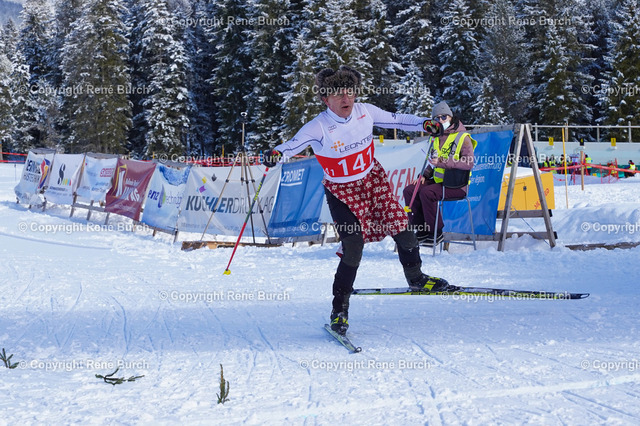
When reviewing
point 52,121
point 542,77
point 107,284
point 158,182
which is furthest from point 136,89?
point 107,284

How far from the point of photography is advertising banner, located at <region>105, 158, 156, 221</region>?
46.7ft

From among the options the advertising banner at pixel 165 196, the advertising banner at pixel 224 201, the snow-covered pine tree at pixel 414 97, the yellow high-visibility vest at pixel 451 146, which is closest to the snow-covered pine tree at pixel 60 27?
the snow-covered pine tree at pixel 414 97

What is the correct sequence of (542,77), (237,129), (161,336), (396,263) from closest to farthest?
(161,336) < (396,263) < (542,77) < (237,129)

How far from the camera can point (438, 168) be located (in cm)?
789

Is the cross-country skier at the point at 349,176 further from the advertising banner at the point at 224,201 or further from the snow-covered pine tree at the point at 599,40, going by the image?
the snow-covered pine tree at the point at 599,40

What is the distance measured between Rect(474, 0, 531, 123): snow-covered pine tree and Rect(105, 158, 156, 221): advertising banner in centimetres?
3478

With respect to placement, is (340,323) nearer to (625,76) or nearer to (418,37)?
(625,76)

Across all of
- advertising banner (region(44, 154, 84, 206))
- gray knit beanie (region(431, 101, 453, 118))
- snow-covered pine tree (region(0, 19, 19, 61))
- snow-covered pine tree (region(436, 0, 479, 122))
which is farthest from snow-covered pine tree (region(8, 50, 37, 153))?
gray knit beanie (region(431, 101, 453, 118))

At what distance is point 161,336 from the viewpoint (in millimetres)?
4602

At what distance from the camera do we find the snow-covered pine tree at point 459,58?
153 feet

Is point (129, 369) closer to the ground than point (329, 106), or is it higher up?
closer to the ground

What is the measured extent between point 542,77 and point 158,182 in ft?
129

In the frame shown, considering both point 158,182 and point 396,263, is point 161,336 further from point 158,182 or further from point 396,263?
point 158,182

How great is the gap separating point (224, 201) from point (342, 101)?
799 cm
